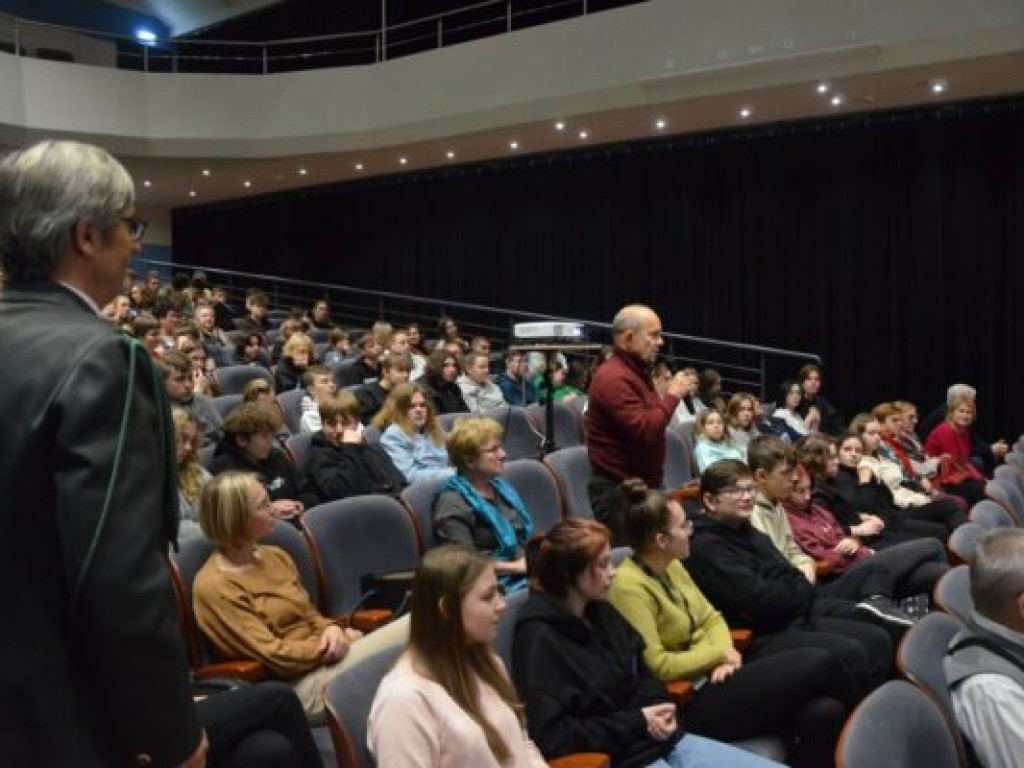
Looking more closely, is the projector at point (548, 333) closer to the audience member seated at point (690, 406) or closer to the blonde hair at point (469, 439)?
the blonde hair at point (469, 439)

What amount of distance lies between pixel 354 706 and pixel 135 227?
115 centimetres

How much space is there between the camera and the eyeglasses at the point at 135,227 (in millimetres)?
1305

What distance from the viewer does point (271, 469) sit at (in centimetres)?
426

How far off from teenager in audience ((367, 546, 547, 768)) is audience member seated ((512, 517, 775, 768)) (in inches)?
8.2

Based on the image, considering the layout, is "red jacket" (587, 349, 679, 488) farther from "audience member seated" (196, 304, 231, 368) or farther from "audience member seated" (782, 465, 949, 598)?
"audience member seated" (196, 304, 231, 368)

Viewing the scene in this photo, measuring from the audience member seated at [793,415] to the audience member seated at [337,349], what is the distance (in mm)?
3325

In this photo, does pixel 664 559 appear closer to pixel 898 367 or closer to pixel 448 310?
pixel 898 367

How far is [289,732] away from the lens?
7.88 ft

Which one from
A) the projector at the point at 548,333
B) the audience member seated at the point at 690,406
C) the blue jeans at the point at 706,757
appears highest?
the projector at the point at 548,333

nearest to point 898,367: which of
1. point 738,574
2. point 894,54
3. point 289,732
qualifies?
Answer: point 894,54

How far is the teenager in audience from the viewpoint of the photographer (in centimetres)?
190

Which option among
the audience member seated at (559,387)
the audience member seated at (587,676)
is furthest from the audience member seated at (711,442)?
the audience member seated at (587,676)

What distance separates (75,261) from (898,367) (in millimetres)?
9167

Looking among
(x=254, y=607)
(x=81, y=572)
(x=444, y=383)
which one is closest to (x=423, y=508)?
(x=254, y=607)
